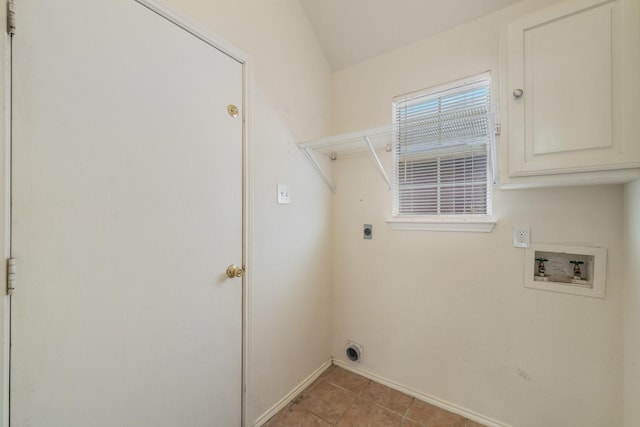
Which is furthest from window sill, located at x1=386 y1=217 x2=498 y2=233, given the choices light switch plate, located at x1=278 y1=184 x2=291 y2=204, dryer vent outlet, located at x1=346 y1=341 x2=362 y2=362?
dryer vent outlet, located at x1=346 y1=341 x2=362 y2=362

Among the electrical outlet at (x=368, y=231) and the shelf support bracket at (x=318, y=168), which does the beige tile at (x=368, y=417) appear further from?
the shelf support bracket at (x=318, y=168)

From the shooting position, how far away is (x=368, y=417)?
163 cm

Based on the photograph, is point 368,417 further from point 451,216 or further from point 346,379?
point 451,216

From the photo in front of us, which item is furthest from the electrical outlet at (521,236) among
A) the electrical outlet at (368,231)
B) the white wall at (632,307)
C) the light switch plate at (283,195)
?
the light switch plate at (283,195)

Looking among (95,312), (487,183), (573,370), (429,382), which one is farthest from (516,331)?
(95,312)

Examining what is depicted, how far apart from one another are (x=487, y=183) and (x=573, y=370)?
109 centimetres

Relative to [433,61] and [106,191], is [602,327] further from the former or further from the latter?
[106,191]

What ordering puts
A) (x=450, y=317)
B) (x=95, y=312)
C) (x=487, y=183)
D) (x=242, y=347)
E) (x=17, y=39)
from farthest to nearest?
1. (x=450, y=317)
2. (x=487, y=183)
3. (x=242, y=347)
4. (x=95, y=312)
5. (x=17, y=39)

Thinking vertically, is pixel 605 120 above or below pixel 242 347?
above

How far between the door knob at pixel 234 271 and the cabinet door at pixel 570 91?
149 centimetres

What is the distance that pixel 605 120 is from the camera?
104 centimetres

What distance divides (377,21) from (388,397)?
104 inches

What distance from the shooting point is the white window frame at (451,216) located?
1.53 metres

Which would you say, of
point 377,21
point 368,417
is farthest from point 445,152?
point 368,417
